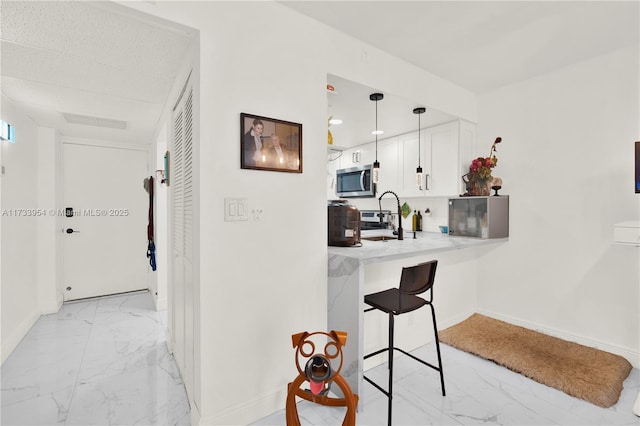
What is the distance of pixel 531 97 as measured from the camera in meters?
2.78

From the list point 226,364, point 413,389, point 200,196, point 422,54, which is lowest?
point 413,389

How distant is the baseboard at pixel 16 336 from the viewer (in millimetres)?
2422

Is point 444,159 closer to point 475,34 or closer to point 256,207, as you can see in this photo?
point 475,34

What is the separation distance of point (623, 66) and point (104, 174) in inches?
219

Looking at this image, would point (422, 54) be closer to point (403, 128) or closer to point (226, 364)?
point (403, 128)

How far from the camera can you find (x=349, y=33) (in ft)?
6.70

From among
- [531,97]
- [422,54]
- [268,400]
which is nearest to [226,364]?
[268,400]

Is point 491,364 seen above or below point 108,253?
below

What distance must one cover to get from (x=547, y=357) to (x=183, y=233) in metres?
2.86

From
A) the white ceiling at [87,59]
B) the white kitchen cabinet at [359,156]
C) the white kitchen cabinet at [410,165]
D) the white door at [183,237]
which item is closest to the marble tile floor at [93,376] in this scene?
the white door at [183,237]

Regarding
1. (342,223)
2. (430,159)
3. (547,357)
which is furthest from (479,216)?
(342,223)

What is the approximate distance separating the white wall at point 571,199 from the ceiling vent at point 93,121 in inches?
154

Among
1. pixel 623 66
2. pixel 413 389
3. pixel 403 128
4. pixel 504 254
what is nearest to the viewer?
pixel 413 389

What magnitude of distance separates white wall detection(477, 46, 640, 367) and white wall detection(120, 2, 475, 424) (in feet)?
6.43
